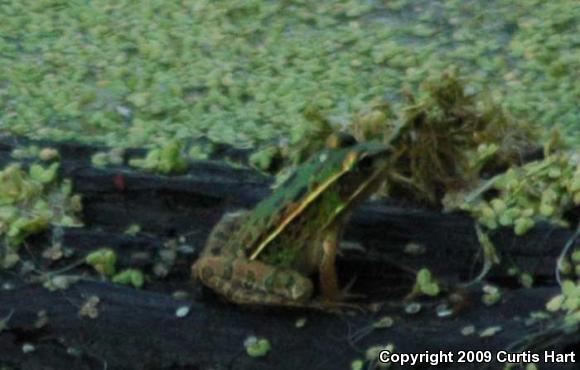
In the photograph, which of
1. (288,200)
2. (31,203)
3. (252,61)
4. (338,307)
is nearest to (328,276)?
Answer: (338,307)

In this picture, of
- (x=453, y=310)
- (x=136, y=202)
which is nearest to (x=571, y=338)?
(x=453, y=310)

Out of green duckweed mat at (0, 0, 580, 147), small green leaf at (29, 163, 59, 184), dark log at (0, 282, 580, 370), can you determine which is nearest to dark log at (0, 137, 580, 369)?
dark log at (0, 282, 580, 370)

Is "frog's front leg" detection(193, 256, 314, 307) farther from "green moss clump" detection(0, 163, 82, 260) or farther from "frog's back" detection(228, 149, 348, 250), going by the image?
"green moss clump" detection(0, 163, 82, 260)

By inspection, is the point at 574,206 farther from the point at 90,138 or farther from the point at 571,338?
the point at 90,138

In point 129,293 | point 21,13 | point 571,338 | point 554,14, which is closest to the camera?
point 571,338

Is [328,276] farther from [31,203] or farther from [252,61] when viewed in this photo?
[252,61]

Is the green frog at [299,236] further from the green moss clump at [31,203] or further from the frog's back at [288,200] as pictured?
the green moss clump at [31,203]
